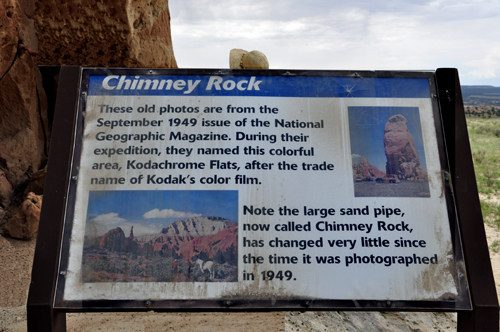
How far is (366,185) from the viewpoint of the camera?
2273 millimetres

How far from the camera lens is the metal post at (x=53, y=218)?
79.3 inches

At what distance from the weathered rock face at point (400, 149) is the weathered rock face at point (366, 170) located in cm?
7

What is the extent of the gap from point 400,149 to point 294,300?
119 cm

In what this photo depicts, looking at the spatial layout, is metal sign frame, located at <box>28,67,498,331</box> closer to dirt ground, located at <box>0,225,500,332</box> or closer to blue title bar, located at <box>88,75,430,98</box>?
blue title bar, located at <box>88,75,430,98</box>

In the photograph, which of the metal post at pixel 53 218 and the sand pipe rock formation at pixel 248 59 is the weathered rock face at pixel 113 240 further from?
the sand pipe rock formation at pixel 248 59

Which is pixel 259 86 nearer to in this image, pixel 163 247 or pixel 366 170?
pixel 366 170

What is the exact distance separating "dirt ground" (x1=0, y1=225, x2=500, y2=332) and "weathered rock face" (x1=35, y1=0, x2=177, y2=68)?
2.57 metres

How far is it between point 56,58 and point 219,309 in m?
3.62

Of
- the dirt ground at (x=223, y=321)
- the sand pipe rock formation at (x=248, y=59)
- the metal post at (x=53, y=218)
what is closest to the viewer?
the metal post at (x=53, y=218)

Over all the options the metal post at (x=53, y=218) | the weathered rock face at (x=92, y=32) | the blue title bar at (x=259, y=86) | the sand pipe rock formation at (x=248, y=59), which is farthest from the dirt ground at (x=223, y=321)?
the sand pipe rock formation at (x=248, y=59)

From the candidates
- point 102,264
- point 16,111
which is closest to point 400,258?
point 102,264

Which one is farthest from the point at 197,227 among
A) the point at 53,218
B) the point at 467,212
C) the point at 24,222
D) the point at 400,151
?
the point at 24,222

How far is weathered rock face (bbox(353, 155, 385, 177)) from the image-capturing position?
2.30m

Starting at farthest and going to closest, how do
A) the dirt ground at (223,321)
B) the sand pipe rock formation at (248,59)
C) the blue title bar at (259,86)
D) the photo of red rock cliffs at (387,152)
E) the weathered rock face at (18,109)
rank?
the sand pipe rock formation at (248,59) < the weathered rock face at (18,109) < the dirt ground at (223,321) < the blue title bar at (259,86) < the photo of red rock cliffs at (387,152)
